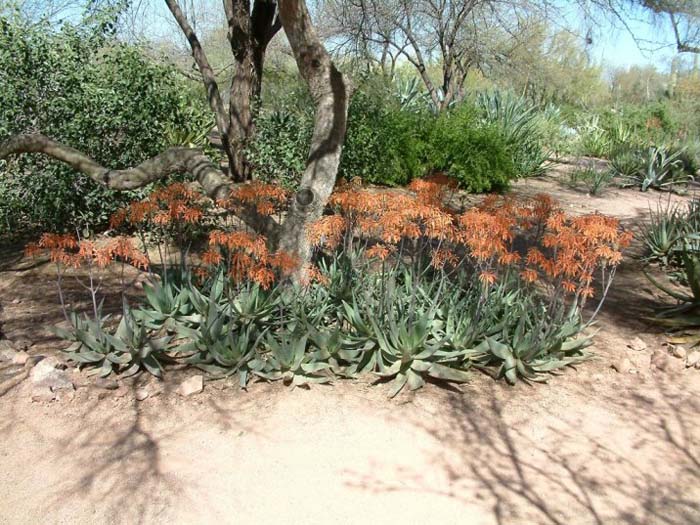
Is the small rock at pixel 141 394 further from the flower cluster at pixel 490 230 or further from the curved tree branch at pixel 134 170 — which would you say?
the curved tree branch at pixel 134 170

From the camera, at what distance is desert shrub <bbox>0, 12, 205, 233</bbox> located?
754 centimetres

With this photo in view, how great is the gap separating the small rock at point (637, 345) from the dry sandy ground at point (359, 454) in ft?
1.83

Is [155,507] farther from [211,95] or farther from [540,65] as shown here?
[540,65]

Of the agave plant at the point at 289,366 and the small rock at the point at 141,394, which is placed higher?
the agave plant at the point at 289,366

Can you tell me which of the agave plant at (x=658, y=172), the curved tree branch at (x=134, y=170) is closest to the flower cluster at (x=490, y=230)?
the curved tree branch at (x=134, y=170)

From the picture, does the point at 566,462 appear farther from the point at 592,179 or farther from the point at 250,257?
the point at 592,179

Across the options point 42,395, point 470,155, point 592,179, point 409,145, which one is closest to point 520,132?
point 592,179

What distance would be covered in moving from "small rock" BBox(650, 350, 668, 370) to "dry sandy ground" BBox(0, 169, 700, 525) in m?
0.20

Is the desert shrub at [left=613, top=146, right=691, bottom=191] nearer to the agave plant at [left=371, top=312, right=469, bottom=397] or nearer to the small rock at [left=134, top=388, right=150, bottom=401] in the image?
the agave plant at [left=371, top=312, right=469, bottom=397]

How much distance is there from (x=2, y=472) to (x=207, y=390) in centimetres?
133

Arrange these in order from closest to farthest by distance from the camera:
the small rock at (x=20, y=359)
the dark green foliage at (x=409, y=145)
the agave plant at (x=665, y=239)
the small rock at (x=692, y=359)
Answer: the small rock at (x=20, y=359) → the small rock at (x=692, y=359) → the agave plant at (x=665, y=239) → the dark green foliage at (x=409, y=145)

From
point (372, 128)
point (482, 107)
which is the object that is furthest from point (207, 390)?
point (482, 107)

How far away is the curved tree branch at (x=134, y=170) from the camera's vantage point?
5.74m

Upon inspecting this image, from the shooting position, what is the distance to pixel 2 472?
367 cm
